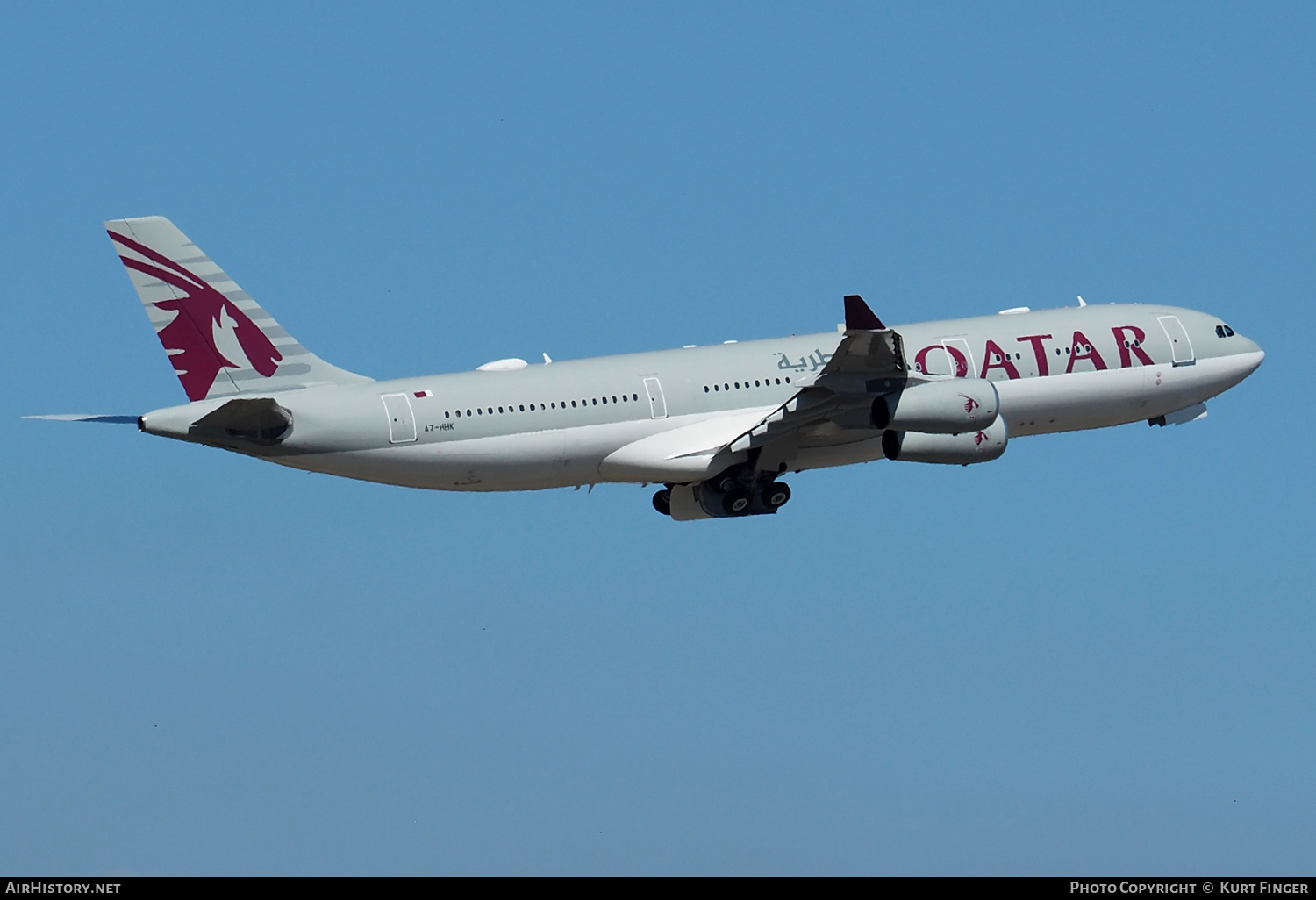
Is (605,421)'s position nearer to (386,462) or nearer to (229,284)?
(386,462)

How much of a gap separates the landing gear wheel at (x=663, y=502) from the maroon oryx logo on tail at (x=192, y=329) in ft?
38.2

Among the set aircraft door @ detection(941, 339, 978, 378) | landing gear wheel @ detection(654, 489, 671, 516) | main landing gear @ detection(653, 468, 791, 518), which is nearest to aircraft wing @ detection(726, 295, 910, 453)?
main landing gear @ detection(653, 468, 791, 518)

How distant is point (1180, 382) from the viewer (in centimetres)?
5491

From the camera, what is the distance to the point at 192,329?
46.8 m

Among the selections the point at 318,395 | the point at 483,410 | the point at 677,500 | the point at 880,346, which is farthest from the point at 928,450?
the point at 318,395

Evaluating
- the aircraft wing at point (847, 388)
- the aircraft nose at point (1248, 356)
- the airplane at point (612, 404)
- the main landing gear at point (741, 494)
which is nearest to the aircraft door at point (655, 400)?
the airplane at point (612, 404)

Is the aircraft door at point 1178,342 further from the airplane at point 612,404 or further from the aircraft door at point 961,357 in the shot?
the aircraft door at point 961,357

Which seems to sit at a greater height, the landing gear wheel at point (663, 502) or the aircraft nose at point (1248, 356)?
the aircraft nose at point (1248, 356)

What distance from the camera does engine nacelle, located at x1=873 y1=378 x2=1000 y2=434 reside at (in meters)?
47.1

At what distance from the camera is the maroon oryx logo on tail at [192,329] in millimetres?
46625

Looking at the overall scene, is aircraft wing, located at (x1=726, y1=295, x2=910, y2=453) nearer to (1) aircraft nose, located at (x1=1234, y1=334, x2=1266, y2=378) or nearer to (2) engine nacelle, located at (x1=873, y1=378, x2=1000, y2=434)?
(2) engine nacelle, located at (x1=873, y1=378, x2=1000, y2=434)
